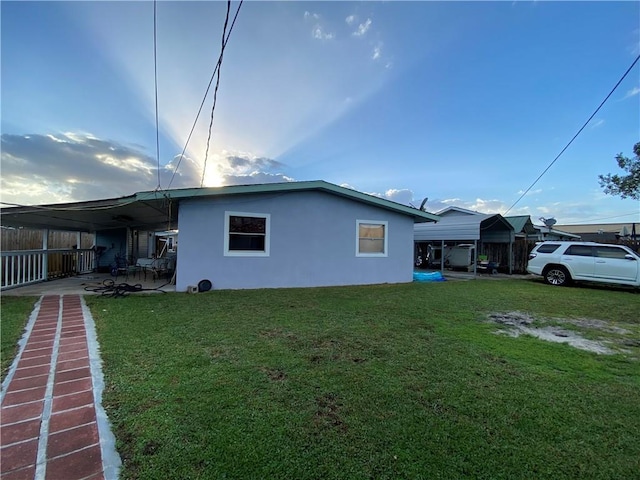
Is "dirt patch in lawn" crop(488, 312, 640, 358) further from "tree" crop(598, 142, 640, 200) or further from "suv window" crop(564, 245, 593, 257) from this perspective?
"tree" crop(598, 142, 640, 200)

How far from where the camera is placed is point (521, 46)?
880 centimetres

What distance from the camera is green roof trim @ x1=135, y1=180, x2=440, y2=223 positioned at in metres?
7.32

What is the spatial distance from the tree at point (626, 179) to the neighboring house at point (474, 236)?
4.79 metres

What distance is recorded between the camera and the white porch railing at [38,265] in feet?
26.0

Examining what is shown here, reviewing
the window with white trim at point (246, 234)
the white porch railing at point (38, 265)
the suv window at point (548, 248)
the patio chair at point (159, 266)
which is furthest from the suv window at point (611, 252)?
the white porch railing at point (38, 265)

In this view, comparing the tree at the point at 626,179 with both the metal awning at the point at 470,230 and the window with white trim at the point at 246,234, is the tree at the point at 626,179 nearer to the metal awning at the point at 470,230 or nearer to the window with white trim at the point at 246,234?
the metal awning at the point at 470,230

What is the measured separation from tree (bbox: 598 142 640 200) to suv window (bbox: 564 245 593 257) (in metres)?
5.79

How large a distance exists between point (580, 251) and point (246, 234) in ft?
38.8

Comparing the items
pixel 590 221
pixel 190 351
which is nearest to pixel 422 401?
pixel 190 351

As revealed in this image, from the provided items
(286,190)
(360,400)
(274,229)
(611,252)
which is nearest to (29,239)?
(274,229)

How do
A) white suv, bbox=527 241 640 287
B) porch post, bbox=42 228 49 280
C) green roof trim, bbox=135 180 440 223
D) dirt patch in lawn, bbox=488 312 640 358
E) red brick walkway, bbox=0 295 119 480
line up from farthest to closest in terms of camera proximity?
white suv, bbox=527 241 640 287
porch post, bbox=42 228 49 280
green roof trim, bbox=135 180 440 223
dirt patch in lawn, bbox=488 312 640 358
red brick walkway, bbox=0 295 119 480

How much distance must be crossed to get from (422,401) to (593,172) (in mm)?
17301

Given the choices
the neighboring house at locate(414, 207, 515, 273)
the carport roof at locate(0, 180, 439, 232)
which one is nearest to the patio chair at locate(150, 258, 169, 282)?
the carport roof at locate(0, 180, 439, 232)

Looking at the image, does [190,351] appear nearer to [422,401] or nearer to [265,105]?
[422,401]
